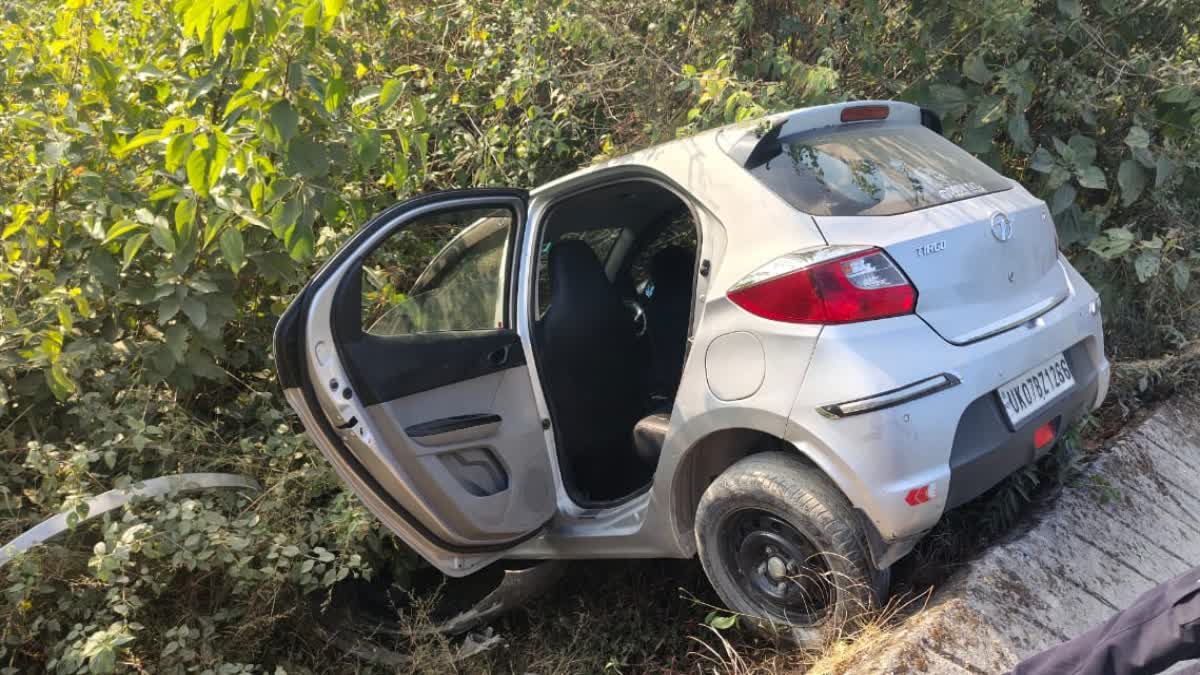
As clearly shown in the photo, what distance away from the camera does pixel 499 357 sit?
→ 3225 mm

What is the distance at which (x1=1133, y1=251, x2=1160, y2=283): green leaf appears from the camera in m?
3.93

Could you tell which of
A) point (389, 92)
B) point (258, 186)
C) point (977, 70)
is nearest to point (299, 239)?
point (258, 186)

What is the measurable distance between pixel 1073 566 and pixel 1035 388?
0.69 meters

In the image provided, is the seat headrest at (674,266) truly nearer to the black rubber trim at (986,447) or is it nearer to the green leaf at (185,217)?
the black rubber trim at (986,447)

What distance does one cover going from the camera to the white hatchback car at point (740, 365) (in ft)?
7.82

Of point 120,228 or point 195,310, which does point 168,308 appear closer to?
point 195,310

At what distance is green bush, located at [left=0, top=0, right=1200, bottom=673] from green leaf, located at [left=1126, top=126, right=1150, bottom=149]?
12 mm

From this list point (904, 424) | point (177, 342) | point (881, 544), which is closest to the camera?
point (904, 424)

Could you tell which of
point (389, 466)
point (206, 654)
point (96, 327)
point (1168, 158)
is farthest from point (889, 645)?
point (96, 327)

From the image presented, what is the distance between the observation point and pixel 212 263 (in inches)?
158

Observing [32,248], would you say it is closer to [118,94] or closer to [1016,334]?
[118,94]

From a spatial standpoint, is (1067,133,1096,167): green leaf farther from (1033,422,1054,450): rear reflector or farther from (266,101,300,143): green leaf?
(266,101,300,143): green leaf

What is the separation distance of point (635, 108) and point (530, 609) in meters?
2.82

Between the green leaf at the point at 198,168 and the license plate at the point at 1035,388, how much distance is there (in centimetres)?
260
